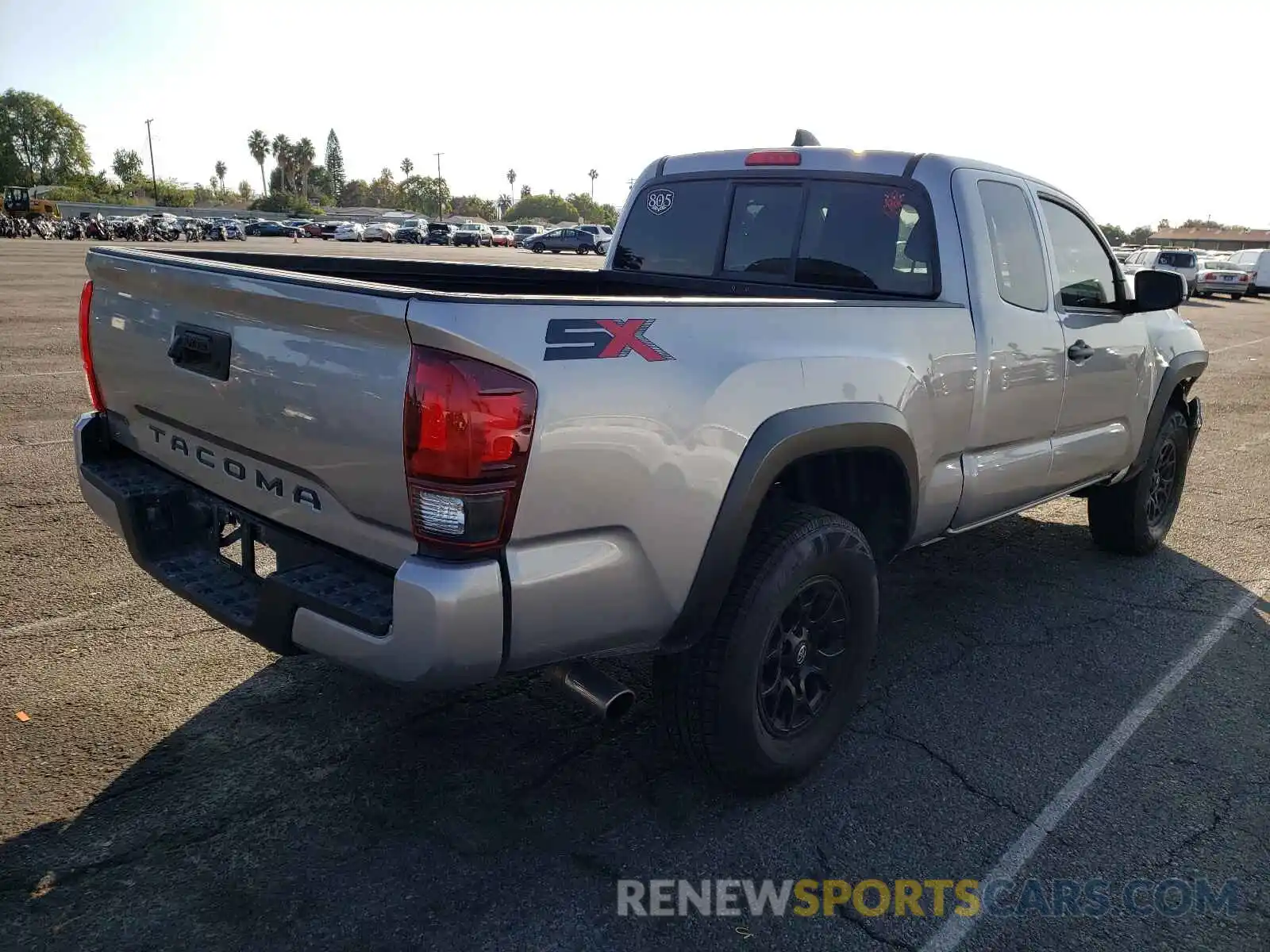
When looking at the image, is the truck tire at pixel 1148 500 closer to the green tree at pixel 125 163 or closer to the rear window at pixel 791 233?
the rear window at pixel 791 233

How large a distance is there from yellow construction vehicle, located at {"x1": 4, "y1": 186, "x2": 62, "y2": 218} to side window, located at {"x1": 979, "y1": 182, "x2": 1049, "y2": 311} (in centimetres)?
7914

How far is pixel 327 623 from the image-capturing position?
7.64 feet

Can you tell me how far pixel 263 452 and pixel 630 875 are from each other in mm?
1499

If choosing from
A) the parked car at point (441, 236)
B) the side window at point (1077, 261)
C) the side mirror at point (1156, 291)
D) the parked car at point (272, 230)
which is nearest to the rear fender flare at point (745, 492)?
the side window at point (1077, 261)

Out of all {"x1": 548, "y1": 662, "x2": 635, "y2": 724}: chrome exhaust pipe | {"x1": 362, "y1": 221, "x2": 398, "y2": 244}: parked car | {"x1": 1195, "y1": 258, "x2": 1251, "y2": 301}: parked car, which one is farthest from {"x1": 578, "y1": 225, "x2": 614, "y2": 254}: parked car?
{"x1": 548, "y1": 662, "x2": 635, "y2": 724}: chrome exhaust pipe

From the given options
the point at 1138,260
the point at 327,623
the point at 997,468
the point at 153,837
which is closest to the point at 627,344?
the point at 327,623

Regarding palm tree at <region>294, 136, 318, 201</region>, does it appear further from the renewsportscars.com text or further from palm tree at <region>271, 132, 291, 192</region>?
the renewsportscars.com text

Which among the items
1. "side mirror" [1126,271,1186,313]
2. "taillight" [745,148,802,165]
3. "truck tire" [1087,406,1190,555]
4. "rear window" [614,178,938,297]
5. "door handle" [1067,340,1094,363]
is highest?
"taillight" [745,148,802,165]

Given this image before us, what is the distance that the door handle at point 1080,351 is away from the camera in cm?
419

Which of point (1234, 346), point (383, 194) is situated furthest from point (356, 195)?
point (1234, 346)

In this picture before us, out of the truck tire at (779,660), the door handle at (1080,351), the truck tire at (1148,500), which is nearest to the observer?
the truck tire at (779,660)

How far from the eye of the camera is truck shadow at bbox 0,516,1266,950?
244 cm

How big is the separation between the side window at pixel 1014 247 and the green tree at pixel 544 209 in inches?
5990

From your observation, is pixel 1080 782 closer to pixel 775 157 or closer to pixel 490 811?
pixel 490 811
